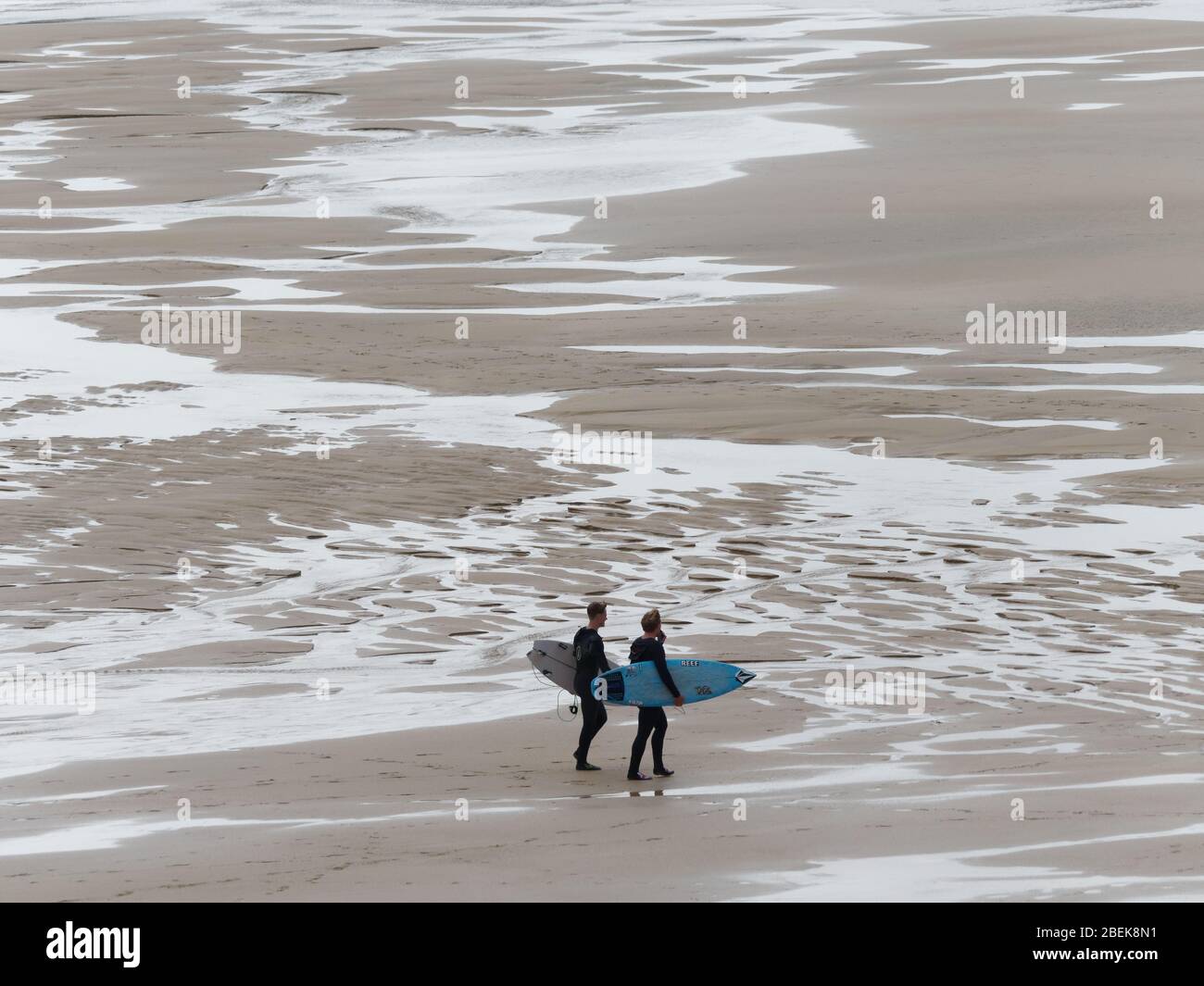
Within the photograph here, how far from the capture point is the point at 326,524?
16.5 m

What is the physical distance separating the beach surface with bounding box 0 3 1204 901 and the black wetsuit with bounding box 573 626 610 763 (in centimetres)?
25

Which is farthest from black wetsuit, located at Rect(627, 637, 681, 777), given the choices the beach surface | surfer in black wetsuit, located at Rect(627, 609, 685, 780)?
the beach surface

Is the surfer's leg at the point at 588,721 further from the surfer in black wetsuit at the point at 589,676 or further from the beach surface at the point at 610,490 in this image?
the beach surface at the point at 610,490

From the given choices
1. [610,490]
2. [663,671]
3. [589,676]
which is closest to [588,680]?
[589,676]

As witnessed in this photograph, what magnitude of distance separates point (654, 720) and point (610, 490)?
6.97m

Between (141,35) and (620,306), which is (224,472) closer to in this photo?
(620,306)

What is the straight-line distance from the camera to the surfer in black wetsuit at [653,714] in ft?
34.7

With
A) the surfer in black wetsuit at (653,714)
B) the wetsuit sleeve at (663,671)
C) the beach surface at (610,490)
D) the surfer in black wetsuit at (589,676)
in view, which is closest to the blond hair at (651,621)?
the surfer in black wetsuit at (653,714)

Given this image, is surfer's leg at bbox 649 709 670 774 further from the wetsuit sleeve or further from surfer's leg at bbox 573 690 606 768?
surfer's leg at bbox 573 690 606 768

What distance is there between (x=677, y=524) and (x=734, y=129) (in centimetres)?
2011

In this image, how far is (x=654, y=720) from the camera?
10656 mm

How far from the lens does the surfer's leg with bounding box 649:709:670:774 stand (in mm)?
10633

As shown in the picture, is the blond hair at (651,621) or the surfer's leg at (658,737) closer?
the surfer's leg at (658,737)
